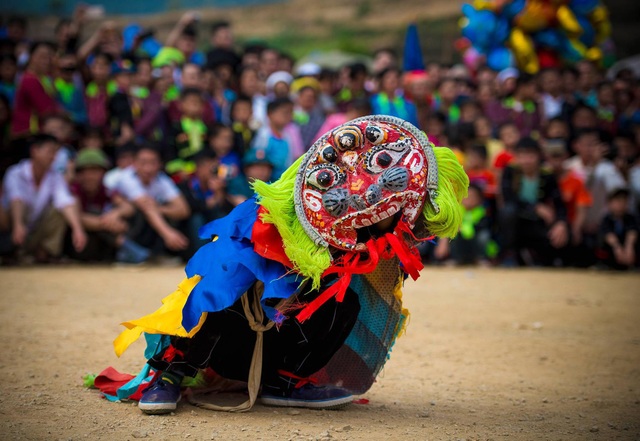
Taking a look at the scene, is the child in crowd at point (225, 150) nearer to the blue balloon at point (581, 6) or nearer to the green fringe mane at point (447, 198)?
the green fringe mane at point (447, 198)

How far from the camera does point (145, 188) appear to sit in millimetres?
7047

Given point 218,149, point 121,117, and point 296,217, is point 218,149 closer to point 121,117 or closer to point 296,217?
point 121,117

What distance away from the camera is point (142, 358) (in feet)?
11.9

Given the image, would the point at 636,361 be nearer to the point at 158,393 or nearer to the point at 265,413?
the point at 265,413

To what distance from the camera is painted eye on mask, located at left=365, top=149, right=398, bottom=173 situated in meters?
2.66

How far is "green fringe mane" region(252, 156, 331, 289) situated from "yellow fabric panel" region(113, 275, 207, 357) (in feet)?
1.17

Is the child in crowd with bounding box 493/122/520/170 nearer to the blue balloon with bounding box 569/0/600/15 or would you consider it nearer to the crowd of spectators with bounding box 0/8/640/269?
the crowd of spectators with bounding box 0/8/640/269

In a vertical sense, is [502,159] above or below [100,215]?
above

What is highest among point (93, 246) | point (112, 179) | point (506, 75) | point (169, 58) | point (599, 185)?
point (506, 75)

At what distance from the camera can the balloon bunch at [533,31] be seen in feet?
34.2

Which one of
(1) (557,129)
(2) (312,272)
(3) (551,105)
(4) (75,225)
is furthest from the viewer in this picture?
→ (3) (551,105)

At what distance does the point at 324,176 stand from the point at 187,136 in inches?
199

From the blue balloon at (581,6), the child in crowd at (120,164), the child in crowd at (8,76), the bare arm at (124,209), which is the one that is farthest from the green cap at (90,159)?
the blue balloon at (581,6)

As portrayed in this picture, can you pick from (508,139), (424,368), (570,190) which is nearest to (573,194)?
(570,190)
